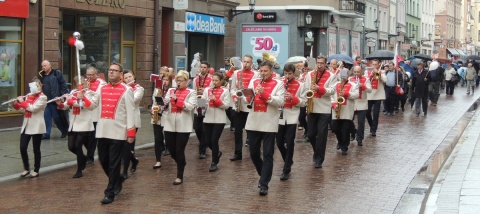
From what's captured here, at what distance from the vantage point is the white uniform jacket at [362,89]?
15.3m

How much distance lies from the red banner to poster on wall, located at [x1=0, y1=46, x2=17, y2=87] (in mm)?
806

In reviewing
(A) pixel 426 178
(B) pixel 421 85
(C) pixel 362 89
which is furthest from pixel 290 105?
(B) pixel 421 85

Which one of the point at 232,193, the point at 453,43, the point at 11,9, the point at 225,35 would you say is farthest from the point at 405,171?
the point at 453,43

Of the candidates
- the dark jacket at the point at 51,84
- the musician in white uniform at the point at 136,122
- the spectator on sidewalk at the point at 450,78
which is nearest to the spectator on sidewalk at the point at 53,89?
the dark jacket at the point at 51,84

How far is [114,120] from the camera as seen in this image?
9.55 meters

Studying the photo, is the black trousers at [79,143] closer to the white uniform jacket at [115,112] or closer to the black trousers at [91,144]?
the black trousers at [91,144]

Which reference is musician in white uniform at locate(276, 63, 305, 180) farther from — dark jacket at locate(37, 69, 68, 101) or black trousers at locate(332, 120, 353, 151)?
dark jacket at locate(37, 69, 68, 101)

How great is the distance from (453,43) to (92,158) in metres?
83.2

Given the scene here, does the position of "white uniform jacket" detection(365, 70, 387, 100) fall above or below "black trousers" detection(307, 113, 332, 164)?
above

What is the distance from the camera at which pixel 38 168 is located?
11.6 m

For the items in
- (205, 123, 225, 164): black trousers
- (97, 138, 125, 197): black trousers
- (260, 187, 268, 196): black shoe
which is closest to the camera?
(97, 138, 125, 197): black trousers

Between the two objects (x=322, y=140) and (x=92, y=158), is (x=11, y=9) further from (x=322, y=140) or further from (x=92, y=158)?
(x=322, y=140)

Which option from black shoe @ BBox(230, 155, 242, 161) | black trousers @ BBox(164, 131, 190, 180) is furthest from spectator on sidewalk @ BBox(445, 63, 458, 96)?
black trousers @ BBox(164, 131, 190, 180)

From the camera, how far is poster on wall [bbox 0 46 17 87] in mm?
17281
